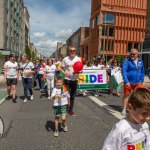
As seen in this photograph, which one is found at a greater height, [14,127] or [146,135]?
[146,135]

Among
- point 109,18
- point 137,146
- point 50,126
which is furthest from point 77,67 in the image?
point 109,18

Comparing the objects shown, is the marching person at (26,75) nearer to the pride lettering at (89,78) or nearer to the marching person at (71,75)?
the pride lettering at (89,78)

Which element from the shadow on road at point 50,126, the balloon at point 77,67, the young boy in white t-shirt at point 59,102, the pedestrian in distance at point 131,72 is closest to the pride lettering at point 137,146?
the young boy in white t-shirt at point 59,102

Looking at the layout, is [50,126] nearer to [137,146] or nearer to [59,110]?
[59,110]

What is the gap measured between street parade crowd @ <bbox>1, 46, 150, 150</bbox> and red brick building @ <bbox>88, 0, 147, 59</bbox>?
6607cm

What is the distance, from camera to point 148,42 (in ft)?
163

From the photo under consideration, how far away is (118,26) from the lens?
8206cm

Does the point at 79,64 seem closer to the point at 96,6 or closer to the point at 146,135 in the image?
the point at 146,135

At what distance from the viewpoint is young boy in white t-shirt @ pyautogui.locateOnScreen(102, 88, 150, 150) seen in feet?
7.41

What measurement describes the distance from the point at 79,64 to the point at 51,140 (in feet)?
10.3

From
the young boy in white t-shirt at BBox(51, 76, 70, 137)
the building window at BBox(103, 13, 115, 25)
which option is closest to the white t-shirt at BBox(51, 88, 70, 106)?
the young boy in white t-shirt at BBox(51, 76, 70, 137)

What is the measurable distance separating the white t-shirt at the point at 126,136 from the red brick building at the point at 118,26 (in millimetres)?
75996

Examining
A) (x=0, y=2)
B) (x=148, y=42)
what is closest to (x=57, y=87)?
(x=148, y=42)

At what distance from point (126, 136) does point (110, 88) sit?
38.3 feet
